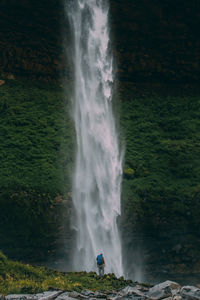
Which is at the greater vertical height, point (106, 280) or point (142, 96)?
point (142, 96)

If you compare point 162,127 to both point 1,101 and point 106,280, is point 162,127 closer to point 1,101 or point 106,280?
point 1,101

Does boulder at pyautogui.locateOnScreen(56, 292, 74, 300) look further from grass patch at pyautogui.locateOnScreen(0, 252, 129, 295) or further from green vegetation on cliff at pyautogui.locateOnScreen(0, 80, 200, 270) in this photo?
green vegetation on cliff at pyautogui.locateOnScreen(0, 80, 200, 270)

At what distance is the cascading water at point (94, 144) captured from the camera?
25.6 m

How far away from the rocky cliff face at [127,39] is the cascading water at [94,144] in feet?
5.68

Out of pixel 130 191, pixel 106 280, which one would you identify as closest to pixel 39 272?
pixel 106 280

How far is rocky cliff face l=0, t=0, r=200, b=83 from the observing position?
1487 inches

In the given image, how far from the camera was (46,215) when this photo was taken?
25641 millimetres

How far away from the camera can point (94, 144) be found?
30938 mm

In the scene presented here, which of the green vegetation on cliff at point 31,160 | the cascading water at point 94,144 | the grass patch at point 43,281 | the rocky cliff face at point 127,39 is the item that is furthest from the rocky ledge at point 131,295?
the rocky cliff face at point 127,39

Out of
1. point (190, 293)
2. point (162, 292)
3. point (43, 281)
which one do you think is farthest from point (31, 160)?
point (190, 293)

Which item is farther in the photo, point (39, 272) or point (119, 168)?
point (119, 168)

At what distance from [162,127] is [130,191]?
946 centimetres

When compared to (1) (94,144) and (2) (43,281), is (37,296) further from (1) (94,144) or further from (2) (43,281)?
(1) (94,144)

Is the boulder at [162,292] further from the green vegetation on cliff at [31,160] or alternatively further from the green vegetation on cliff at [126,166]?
the green vegetation on cliff at [31,160]
